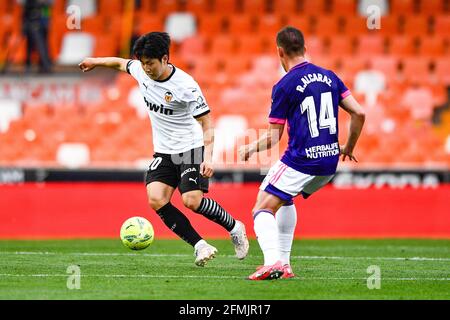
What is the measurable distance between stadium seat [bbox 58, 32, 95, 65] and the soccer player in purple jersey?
465 inches

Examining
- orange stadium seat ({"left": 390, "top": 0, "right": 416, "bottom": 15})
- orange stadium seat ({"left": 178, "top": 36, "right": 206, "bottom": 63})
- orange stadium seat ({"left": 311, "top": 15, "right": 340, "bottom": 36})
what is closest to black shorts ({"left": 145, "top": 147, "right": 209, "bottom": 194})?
orange stadium seat ({"left": 178, "top": 36, "right": 206, "bottom": 63})

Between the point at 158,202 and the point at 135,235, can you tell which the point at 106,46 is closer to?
the point at 135,235

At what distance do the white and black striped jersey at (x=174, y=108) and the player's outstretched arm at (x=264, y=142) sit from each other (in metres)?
1.16

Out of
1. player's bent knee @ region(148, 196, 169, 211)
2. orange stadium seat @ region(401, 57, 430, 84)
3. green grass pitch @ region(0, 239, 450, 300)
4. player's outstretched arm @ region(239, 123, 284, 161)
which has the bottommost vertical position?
Result: green grass pitch @ region(0, 239, 450, 300)

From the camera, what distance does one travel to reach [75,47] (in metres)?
20.1

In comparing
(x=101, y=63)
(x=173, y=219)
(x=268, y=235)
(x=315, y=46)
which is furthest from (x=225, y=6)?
(x=268, y=235)

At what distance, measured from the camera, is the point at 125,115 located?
18.6m

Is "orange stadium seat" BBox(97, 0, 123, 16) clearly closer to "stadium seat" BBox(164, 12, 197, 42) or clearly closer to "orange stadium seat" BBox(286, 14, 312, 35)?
"stadium seat" BBox(164, 12, 197, 42)

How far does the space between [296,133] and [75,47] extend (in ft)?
40.2

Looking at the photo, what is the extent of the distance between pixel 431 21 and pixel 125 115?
252 inches

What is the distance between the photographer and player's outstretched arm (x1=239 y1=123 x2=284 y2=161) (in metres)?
8.35
